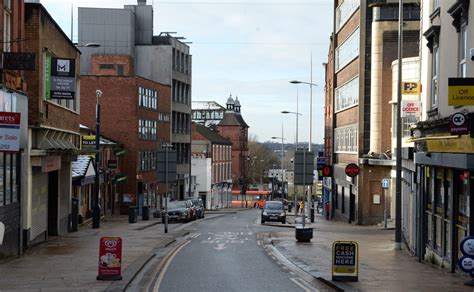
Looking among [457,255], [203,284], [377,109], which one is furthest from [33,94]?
[377,109]

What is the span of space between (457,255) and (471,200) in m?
2.47

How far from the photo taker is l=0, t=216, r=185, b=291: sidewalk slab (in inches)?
616

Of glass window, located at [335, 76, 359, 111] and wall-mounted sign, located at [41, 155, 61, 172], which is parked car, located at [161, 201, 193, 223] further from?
wall-mounted sign, located at [41, 155, 61, 172]

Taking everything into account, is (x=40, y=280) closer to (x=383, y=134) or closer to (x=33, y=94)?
(x=33, y=94)

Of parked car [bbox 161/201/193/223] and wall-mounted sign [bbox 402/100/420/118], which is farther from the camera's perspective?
parked car [bbox 161/201/193/223]

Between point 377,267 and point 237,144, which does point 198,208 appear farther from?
point 237,144

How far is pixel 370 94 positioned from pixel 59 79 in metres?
26.0

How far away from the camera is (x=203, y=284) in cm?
1648

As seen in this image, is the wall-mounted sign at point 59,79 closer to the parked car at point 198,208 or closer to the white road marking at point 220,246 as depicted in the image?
the white road marking at point 220,246

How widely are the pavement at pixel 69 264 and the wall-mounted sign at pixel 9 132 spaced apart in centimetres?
305

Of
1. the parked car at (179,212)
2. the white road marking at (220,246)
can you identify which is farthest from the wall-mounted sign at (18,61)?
the parked car at (179,212)

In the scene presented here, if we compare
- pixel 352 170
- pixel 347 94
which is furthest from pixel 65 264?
pixel 347 94

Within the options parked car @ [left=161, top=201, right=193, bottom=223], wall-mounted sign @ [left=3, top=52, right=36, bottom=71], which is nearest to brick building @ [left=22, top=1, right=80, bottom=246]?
wall-mounted sign @ [left=3, top=52, right=36, bottom=71]

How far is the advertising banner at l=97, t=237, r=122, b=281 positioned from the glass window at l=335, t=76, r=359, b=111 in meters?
33.9
